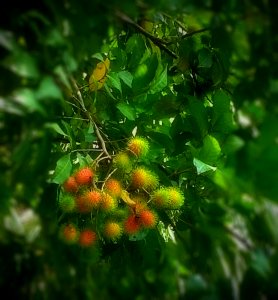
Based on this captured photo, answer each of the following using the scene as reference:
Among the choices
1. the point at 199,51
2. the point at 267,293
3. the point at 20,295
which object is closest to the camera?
the point at 267,293

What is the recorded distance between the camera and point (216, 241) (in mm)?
693

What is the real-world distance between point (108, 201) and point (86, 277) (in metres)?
0.53

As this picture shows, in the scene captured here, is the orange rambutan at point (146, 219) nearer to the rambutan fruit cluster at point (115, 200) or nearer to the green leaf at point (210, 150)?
the rambutan fruit cluster at point (115, 200)

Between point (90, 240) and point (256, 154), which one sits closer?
point (256, 154)

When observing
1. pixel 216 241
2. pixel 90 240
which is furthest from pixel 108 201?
pixel 216 241

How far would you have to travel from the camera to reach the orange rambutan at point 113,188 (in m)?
1.36

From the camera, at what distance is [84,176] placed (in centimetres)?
140

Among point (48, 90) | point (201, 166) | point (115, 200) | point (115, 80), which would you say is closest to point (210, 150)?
point (201, 166)

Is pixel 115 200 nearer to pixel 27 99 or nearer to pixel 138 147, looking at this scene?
pixel 138 147

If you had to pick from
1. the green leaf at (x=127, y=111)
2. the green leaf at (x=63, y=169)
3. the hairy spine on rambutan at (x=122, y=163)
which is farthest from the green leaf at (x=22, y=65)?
the green leaf at (x=127, y=111)

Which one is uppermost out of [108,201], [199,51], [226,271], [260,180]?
[260,180]

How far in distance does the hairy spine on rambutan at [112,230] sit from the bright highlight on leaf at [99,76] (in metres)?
0.57

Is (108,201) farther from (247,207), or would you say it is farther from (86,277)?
(247,207)

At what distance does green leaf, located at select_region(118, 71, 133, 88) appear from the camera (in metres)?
1.71
